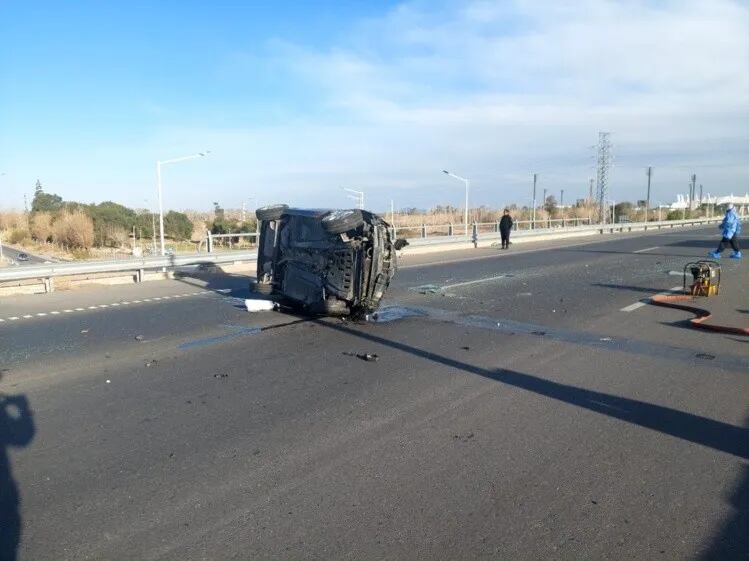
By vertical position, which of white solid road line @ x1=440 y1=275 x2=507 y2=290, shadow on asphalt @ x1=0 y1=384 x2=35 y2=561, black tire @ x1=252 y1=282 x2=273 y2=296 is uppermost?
black tire @ x1=252 y1=282 x2=273 y2=296

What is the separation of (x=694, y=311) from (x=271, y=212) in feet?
26.5

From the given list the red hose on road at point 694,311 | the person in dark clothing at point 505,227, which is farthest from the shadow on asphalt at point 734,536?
the person in dark clothing at point 505,227

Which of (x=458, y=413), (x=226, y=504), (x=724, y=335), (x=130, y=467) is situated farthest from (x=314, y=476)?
(x=724, y=335)

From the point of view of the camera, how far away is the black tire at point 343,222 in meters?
10.4

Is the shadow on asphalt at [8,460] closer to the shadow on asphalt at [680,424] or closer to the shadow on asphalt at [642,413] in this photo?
the shadow on asphalt at [680,424]

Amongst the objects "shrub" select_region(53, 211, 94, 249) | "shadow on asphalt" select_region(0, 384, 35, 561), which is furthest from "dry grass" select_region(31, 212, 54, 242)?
"shadow on asphalt" select_region(0, 384, 35, 561)

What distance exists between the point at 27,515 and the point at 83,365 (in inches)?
172

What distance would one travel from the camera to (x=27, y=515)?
160 inches

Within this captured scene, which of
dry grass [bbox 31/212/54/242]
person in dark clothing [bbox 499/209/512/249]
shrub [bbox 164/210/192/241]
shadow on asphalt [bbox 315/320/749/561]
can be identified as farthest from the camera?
shrub [bbox 164/210/192/241]

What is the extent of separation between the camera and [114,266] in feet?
59.9

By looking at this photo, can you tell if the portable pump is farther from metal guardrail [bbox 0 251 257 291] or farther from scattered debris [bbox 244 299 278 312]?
metal guardrail [bbox 0 251 257 291]

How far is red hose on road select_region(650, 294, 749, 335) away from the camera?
9.80 m

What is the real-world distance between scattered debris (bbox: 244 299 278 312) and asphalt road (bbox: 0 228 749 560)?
56.4 inches

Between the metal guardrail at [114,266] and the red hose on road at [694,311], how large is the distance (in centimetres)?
1387
